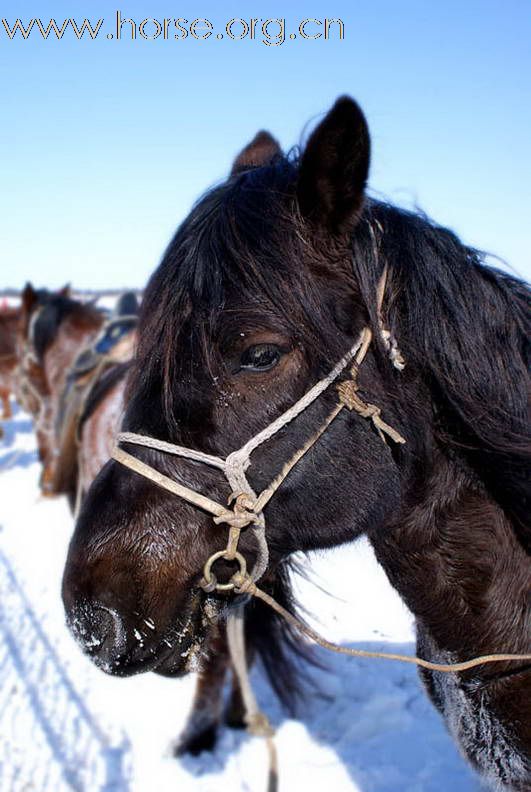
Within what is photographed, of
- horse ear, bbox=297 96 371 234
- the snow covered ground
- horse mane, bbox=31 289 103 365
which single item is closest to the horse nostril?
horse ear, bbox=297 96 371 234

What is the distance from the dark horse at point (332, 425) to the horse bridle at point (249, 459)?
0.02 meters

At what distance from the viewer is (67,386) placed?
5684 millimetres

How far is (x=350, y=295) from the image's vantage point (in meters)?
1.59

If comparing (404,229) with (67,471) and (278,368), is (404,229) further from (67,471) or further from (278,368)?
(67,471)

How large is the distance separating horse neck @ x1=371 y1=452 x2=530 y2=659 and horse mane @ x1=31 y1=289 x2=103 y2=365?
218 inches

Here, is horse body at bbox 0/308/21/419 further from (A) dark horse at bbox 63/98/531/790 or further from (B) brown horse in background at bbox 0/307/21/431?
(A) dark horse at bbox 63/98/531/790

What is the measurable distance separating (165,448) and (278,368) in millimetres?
348

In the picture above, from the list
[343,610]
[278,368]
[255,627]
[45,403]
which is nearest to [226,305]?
[278,368]

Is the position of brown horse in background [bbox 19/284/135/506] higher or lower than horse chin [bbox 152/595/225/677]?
lower

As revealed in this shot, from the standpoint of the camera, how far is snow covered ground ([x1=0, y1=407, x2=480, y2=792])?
3.34m

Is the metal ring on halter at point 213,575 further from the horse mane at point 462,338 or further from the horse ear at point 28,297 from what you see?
the horse ear at point 28,297

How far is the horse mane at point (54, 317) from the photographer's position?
6.59 meters

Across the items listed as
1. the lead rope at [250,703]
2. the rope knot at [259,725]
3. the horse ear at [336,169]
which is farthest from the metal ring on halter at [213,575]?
the rope knot at [259,725]

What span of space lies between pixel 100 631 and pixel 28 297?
6352mm
